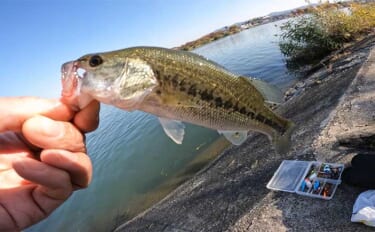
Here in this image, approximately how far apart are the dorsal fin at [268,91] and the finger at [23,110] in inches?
85.7

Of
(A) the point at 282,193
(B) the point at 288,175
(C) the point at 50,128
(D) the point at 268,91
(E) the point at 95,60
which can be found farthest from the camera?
(B) the point at 288,175

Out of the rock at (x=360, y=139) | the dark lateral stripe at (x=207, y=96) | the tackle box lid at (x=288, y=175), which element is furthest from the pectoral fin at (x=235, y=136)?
the rock at (x=360, y=139)

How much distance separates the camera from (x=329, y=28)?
2584 centimetres

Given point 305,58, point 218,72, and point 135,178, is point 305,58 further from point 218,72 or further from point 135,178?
point 218,72

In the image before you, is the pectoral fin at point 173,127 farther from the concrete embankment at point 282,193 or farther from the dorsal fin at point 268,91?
the concrete embankment at point 282,193

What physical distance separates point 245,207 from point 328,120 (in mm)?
4071

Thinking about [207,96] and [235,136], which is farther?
[235,136]

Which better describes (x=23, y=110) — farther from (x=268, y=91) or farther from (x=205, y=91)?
(x=268, y=91)

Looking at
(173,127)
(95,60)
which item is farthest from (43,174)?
(173,127)

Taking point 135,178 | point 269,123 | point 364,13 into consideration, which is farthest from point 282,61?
point 269,123

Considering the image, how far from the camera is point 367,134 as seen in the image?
25.3ft

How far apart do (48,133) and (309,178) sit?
6416 millimetres

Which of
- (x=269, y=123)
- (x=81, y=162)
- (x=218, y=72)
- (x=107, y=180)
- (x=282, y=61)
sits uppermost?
(x=218, y=72)

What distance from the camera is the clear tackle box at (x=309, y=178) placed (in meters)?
6.84
